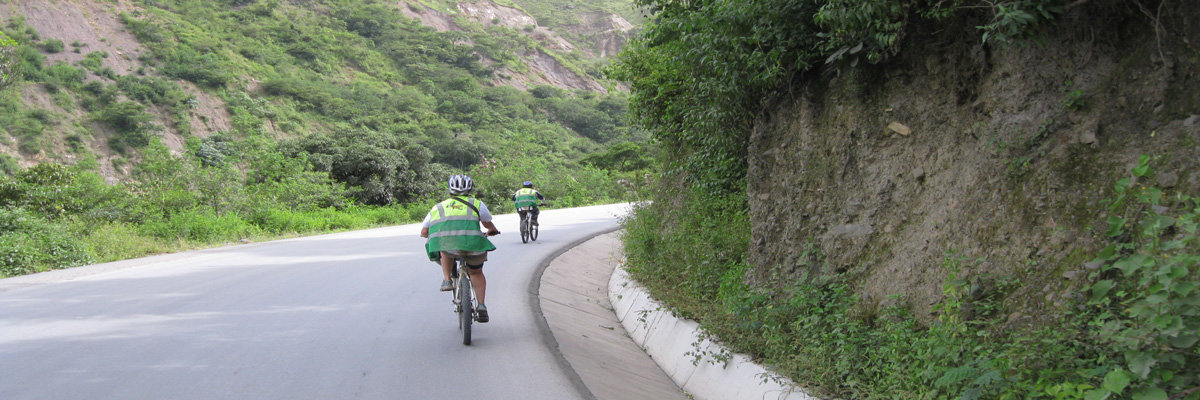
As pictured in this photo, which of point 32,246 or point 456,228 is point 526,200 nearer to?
point 32,246

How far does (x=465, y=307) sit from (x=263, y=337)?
194cm

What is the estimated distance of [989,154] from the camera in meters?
5.06

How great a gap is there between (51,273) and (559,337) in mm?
9104

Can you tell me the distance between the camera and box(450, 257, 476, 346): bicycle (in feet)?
25.2

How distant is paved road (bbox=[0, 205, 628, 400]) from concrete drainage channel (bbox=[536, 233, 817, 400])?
34 cm

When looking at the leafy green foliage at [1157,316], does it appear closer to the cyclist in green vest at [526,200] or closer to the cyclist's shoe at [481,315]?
the cyclist's shoe at [481,315]

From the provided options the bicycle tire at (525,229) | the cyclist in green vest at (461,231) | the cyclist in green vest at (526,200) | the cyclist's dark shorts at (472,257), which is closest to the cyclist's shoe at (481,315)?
the cyclist in green vest at (461,231)

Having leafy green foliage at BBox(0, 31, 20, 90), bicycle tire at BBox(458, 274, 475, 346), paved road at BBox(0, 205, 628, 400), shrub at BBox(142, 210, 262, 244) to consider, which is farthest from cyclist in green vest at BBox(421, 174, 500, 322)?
leafy green foliage at BBox(0, 31, 20, 90)

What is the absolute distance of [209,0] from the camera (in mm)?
74250

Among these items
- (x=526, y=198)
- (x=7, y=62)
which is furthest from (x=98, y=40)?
(x=526, y=198)

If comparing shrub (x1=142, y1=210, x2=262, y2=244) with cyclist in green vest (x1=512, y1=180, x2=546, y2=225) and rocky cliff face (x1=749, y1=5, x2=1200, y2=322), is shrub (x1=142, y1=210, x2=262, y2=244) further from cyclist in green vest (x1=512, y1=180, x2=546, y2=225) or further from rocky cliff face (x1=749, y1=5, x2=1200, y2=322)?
rocky cliff face (x1=749, y1=5, x2=1200, y2=322)

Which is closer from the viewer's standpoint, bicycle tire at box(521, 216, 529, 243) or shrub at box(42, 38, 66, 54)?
bicycle tire at box(521, 216, 529, 243)

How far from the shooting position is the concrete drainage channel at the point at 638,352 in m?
6.19

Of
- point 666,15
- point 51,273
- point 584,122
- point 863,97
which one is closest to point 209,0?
point 584,122
